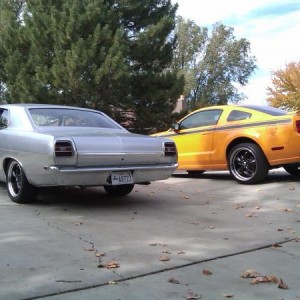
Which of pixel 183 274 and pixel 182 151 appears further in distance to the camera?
pixel 182 151

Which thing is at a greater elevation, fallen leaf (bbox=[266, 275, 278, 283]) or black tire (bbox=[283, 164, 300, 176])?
black tire (bbox=[283, 164, 300, 176])

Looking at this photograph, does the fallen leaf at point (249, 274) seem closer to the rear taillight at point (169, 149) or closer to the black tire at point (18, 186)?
the rear taillight at point (169, 149)

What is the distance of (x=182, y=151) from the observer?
9922 millimetres

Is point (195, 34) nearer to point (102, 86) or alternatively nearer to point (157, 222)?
point (102, 86)

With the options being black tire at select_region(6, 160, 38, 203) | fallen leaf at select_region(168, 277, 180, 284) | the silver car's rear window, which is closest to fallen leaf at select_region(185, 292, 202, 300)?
fallen leaf at select_region(168, 277, 180, 284)

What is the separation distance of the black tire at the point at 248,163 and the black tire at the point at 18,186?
394 cm

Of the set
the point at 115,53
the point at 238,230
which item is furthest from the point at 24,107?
the point at 115,53

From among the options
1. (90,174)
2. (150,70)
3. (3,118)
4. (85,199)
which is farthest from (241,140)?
(150,70)

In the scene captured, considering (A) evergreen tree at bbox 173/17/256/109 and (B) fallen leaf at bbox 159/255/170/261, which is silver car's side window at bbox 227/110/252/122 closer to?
(B) fallen leaf at bbox 159/255/170/261

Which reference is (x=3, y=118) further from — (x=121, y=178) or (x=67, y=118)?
(x=121, y=178)

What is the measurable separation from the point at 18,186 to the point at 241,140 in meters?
4.21

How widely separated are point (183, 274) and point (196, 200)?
11.4 ft

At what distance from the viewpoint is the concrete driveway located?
11.7 feet

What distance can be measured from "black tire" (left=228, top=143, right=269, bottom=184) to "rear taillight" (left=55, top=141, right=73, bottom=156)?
3.94 metres
